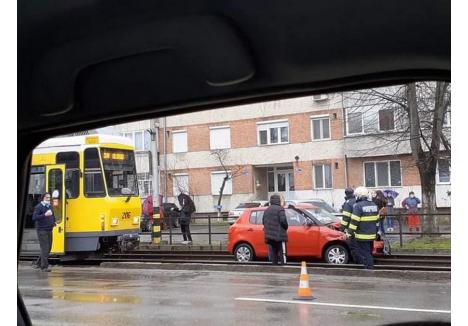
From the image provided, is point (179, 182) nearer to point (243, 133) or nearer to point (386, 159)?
point (243, 133)

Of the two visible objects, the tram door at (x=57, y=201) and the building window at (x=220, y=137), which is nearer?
the tram door at (x=57, y=201)

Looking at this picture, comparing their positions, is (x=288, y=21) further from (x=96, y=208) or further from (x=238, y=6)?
(x=96, y=208)

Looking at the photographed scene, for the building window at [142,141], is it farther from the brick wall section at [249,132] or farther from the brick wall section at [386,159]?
the brick wall section at [386,159]

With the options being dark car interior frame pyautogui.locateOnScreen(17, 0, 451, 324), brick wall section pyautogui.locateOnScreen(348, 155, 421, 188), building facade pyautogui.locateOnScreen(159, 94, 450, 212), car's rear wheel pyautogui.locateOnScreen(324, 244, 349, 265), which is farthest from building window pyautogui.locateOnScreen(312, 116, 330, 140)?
dark car interior frame pyautogui.locateOnScreen(17, 0, 451, 324)

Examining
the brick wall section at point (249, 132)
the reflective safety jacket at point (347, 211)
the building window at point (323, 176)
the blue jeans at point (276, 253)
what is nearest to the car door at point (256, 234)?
the blue jeans at point (276, 253)

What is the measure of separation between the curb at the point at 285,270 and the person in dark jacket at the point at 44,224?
5.03 ft

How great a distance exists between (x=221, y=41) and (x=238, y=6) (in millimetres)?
146

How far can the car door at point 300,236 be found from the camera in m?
13.2

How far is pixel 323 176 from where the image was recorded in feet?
117

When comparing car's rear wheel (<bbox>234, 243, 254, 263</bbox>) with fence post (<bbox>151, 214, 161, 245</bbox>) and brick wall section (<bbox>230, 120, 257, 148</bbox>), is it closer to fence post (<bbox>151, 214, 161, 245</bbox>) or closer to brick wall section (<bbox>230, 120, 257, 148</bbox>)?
fence post (<bbox>151, 214, 161, 245</bbox>)

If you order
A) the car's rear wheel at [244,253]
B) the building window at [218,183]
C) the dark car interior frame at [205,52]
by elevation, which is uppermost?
the building window at [218,183]

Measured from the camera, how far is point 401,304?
866cm

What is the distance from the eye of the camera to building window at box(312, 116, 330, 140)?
1394 inches

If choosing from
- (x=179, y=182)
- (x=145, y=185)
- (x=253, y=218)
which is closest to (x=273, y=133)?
(x=179, y=182)
